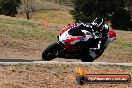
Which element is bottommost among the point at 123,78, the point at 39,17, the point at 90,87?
the point at 39,17

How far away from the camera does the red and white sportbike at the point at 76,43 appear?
13.9m

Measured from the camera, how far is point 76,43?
1398cm

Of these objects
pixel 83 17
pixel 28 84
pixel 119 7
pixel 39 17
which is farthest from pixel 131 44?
pixel 39 17

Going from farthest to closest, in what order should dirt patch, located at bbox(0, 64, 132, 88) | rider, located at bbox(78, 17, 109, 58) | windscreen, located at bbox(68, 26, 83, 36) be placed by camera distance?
1. rider, located at bbox(78, 17, 109, 58)
2. windscreen, located at bbox(68, 26, 83, 36)
3. dirt patch, located at bbox(0, 64, 132, 88)

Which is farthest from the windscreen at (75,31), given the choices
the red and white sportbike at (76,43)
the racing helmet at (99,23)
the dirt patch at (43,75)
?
the dirt patch at (43,75)

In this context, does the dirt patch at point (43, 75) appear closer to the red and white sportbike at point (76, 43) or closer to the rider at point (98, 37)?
the red and white sportbike at point (76, 43)

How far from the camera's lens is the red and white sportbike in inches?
546

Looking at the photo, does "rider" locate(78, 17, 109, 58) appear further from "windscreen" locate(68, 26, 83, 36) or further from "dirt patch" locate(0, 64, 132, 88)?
"dirt patch" locate(0, 64, 132, 88)

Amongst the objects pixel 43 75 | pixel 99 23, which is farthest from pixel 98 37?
pixel 43 75

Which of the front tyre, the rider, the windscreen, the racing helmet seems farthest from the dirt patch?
the racing helmet

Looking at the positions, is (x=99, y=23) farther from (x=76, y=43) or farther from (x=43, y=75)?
(x=43, y=75)

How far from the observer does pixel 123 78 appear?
10.9m

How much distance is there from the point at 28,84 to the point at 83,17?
49.6m

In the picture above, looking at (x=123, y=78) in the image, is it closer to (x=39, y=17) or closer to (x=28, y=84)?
(x=28, y=84)
